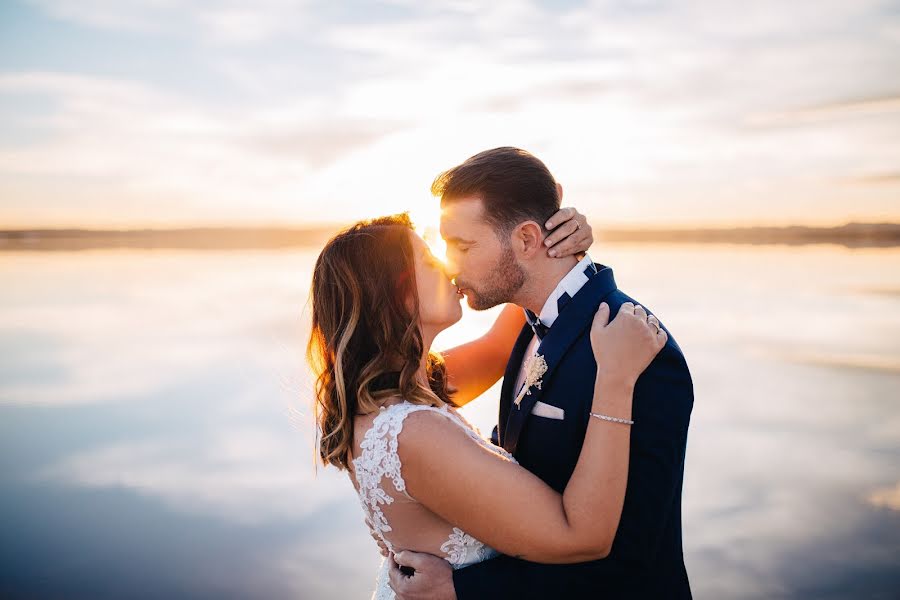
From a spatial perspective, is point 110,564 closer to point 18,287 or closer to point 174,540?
point 174,540

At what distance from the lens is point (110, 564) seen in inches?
207

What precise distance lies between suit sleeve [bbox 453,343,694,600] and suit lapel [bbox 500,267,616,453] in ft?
1.02

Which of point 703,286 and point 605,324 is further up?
point 605,324

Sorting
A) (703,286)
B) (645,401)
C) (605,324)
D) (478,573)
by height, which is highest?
(605,324)

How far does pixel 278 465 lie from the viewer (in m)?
7.30

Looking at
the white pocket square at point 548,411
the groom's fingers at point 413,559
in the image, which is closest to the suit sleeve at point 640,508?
the groom's fingers at point 413,559

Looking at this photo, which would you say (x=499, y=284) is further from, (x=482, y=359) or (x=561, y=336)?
(x=482, y=359)

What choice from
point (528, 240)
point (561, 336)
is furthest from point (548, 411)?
point (528, 240)

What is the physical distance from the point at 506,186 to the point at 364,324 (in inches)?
33.0

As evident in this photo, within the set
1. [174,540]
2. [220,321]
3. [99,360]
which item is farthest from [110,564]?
[220,321]

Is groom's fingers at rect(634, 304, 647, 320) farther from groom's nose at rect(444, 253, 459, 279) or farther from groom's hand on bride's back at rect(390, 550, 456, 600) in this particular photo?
groom's hand on bride's back at rect(390, 550, 456, 600)

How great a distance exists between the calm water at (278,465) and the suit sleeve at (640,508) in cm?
150

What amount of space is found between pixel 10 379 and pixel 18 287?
16.0 metres

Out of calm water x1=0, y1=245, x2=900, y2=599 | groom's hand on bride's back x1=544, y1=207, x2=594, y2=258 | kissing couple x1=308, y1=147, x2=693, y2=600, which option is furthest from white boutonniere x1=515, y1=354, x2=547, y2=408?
calm water x1=0, y1=245, x2=900, y2=599
